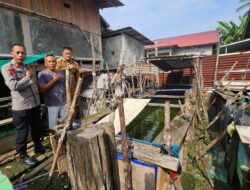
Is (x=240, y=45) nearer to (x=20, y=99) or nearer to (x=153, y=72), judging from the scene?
(x=153, y=72)

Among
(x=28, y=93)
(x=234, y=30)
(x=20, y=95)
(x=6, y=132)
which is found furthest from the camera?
(x=234, y=30)

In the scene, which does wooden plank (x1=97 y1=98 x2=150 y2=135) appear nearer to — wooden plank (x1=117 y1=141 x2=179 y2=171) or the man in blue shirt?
wooden plank (x1=117 y1=141 x2=179 y2=171)

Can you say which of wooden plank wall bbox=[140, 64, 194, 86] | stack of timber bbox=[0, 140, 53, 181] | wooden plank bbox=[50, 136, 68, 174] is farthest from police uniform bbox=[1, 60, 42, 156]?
wooden plank wall bbox=[140, 64, 194, 86]

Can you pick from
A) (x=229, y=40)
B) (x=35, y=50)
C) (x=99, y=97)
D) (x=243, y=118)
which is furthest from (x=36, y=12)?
(x=229, y=40)

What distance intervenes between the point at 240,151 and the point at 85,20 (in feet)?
31.4

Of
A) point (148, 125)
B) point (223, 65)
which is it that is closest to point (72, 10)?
point (148, 125)

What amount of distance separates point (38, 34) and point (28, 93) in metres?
4.75

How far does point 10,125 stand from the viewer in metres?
4.74

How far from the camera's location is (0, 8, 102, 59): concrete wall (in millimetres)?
5637

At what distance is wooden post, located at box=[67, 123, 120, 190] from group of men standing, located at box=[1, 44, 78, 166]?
1506 millimetres

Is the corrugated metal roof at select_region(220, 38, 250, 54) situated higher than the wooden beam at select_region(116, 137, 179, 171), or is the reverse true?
the corrugated metal roof at select_region(220, 38, 250, 54)

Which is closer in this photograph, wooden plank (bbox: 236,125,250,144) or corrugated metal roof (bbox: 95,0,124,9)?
wooden plank (bbox: 236,125,250,144)

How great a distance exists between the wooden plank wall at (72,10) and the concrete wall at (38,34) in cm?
35

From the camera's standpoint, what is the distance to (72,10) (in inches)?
333
